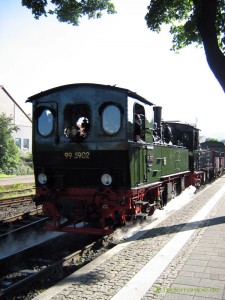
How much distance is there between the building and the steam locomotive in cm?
2905

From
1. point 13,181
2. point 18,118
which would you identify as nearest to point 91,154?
point 13,181

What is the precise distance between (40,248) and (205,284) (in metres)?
4.35

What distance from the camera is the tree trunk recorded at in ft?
19.8

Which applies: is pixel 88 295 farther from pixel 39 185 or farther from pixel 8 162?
pixel 8 162

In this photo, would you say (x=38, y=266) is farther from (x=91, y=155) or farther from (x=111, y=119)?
(x=111, y=119)

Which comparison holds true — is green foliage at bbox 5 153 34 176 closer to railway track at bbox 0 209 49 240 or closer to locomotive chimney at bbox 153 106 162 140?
railway track at bbox 0 209 49 240

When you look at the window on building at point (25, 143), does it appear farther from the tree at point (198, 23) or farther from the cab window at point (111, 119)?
the cab window at point (111, 119)

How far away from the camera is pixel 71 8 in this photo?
9.66 metres

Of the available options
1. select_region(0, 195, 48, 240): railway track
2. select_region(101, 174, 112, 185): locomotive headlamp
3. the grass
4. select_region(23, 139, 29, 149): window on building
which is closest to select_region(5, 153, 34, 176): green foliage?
select_region(23, 139, 29, 149): window on building

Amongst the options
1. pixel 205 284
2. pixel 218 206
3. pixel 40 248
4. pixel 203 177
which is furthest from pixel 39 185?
pixel 203 177

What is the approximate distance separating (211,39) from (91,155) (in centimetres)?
343

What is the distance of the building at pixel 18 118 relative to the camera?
3650cm

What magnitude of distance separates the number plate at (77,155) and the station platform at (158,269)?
2061mm

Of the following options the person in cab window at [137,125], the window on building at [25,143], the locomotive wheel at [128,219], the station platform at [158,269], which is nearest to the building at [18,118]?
the window on building at [25,143]
